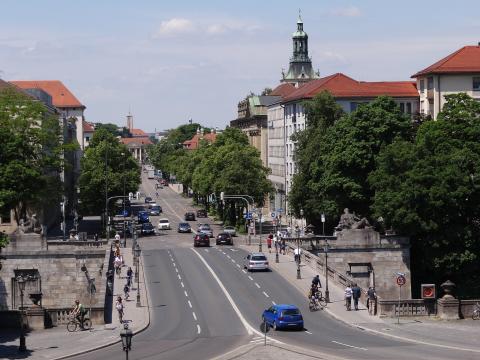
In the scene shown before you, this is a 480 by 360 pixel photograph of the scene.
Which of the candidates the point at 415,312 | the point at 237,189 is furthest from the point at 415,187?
the point at 237,189

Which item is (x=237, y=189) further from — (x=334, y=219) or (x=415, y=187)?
(x=415, y=187)

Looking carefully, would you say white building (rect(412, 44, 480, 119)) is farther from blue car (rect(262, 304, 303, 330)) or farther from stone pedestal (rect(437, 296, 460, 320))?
blue car (rect(262, 304, 303, 330))

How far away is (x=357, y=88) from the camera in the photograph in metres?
144

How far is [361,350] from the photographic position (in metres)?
50.7

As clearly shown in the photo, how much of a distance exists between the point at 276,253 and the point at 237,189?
140 ft

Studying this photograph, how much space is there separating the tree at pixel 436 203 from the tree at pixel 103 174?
47.1 metres

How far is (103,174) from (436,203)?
5476 centimetres

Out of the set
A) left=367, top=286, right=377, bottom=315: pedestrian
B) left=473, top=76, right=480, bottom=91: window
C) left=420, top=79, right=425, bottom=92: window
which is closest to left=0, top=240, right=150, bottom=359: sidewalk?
left=367, top=286, right=377, bottom=315: pedestrian

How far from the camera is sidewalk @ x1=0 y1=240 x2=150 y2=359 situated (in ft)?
172

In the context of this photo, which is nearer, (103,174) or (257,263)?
(257,263)

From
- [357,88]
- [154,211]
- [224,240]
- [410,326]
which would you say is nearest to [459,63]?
[357,88]

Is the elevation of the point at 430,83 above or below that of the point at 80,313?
above

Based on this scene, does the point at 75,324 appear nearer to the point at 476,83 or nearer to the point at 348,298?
the point at 348,298

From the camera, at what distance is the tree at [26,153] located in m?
94.3
